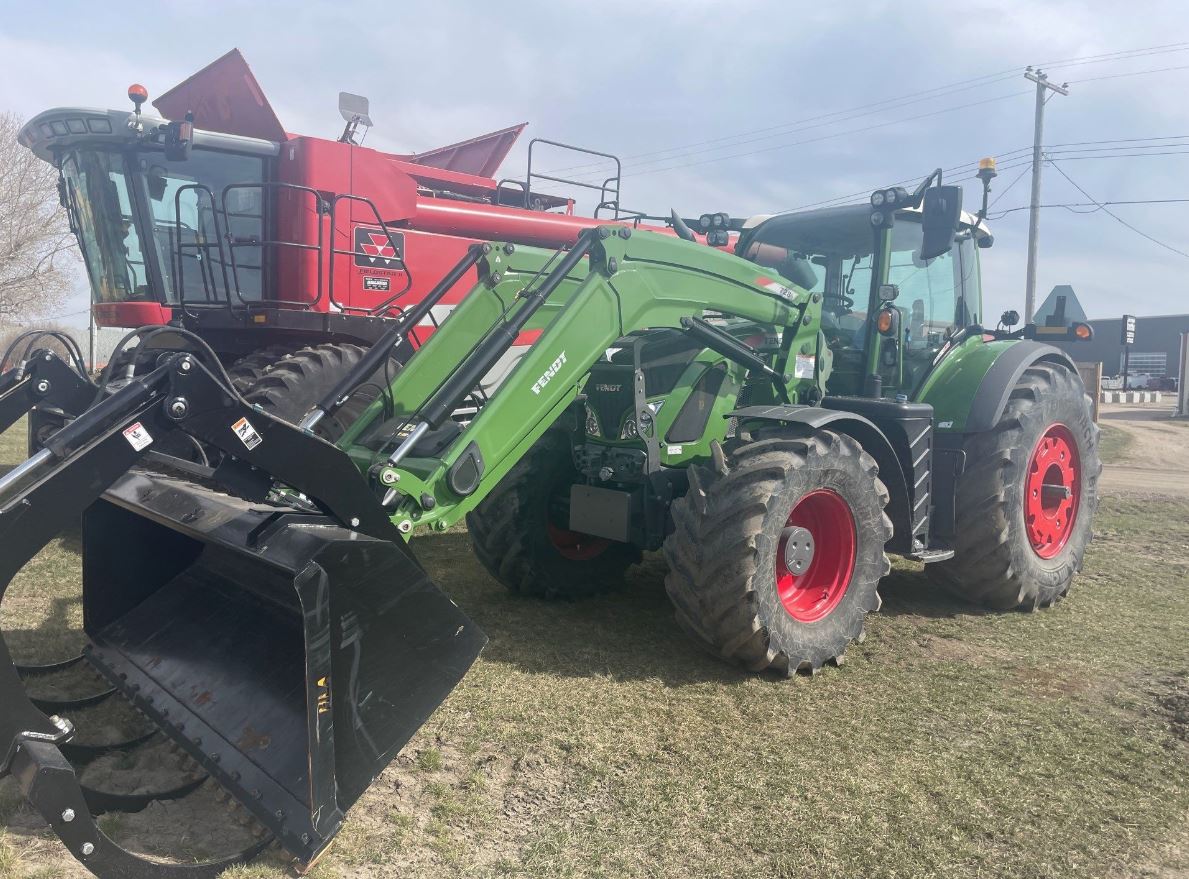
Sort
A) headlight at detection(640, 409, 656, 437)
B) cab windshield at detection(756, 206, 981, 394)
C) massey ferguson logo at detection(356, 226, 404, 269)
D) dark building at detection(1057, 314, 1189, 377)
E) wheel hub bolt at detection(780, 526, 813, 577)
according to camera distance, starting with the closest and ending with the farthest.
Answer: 1. wheel hub bolt at detection(780, 526, 813, 577)
2. headlight at detection(640, 409, 656, 437)
3. cab windshield at detection(756, 206, 981, 394)
4. massey ferguson logo at detection(356, 226, 404, 269)
5. dark building at detection(1057, 314, 1189, 377)

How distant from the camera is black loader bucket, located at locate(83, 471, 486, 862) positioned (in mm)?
2730

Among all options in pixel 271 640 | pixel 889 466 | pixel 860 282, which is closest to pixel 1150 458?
pixel 860 282

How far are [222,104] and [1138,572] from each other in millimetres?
8376

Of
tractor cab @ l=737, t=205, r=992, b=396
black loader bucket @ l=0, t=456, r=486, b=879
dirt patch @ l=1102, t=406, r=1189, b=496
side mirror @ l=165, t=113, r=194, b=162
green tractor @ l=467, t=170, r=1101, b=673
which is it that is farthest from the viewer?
dirt patch @ l=1102, t=406, r=1189, b=496

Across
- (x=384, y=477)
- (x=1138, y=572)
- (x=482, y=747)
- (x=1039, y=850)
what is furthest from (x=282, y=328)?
(x=1138, y=572)

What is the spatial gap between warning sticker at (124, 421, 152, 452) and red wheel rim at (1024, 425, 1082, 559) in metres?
5.06

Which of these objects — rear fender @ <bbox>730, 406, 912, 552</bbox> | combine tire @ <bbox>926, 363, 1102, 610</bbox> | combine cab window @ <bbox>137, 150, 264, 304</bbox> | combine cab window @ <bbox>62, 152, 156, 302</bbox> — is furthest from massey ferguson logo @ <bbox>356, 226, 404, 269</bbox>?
combine tire @ <bbox>926, 363, 1102, 610</bbox>

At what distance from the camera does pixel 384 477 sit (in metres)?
3.41

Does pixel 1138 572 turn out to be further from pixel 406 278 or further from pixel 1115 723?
pixel 406 278

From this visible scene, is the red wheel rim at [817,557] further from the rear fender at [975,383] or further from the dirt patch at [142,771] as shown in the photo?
the dirt patch at [142,771]

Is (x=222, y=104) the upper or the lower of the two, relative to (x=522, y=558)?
upper

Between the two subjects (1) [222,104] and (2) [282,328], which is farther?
(1) [222,104]

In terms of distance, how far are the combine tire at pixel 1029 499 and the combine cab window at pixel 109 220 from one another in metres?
6.32

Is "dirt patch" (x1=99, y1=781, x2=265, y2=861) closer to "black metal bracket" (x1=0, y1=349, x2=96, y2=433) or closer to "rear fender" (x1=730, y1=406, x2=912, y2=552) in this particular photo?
"black metal bracket" (x1=0, y1=349, x2=96, y2=433)
